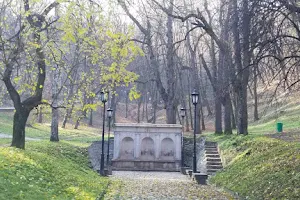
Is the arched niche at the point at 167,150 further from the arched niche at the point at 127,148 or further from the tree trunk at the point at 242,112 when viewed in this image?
the tree trunk at the point at 242,112

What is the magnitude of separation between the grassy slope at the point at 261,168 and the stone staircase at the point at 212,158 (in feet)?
1.52

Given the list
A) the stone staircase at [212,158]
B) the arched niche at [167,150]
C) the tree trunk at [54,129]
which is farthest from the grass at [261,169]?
the tree trunk at [54,129]

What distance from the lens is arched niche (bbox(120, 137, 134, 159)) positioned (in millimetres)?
27797

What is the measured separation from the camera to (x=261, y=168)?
13.8m

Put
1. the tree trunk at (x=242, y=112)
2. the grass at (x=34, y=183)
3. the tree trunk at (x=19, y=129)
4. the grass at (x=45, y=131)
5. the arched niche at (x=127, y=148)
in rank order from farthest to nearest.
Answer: the grass at (x=45, y=131), the arched niche at (x=127, y=148), the tree trunk at (x=242, y=112), the tree trunk at (x=19, y=129), the grass at (x=34, y=183)

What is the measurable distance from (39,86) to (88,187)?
542 centimetres

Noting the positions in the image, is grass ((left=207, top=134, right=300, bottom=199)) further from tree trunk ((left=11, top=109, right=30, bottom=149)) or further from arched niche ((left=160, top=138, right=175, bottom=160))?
tree trunk ((left=11, top=109, right=30, bottom=149))

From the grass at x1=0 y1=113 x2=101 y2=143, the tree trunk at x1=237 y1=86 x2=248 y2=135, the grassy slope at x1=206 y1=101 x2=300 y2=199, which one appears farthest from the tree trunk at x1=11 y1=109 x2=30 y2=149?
the grass at x1=0 y1=113 x2=101 y2=143

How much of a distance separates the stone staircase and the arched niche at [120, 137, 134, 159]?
18.0ft

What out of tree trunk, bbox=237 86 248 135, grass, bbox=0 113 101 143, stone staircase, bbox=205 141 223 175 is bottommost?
stone staircase, bbox=205 141 223 175

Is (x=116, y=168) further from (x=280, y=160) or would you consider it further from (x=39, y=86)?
(x=280, y=160)

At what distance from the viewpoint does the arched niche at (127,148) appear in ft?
91.2

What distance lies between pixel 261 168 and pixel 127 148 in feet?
49.4

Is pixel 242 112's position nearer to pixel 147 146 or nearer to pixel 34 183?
pixel 147 146
